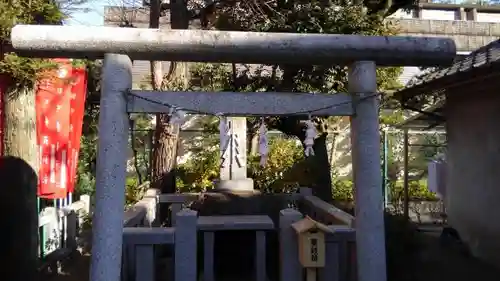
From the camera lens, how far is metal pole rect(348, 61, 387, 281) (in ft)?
14.8

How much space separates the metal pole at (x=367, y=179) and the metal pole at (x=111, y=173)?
214 centimetres

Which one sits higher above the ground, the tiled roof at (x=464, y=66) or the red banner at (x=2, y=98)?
the tiled roof at (x=464, y=66)

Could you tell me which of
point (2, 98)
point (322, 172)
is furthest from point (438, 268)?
point (2, 98)

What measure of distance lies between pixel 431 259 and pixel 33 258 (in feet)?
20.5

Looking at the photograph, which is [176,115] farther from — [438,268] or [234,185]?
[438,268]

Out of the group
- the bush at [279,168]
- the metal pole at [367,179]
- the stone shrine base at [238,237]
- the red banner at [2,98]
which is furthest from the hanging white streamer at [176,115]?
the bush at [279,168]

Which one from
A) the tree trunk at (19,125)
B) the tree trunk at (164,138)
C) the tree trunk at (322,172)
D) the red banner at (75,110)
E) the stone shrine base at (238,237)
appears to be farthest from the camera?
the tree trunk at (322,172)

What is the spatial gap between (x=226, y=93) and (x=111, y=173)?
1.25 m

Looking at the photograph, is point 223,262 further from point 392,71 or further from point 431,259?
point 392,71

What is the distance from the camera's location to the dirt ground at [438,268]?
7152mm

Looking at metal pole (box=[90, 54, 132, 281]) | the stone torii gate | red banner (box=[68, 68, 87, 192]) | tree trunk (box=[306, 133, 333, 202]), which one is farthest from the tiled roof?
red banner (box=[68, 68, 87, 192])

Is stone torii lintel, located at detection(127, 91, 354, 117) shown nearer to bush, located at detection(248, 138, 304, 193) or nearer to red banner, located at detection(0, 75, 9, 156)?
red banner, located at detection(0, 75, 9, 156)

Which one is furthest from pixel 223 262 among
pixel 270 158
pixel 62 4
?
pixel 270 158

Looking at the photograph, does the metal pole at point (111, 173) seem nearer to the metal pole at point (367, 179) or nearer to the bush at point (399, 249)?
the metal pole at point (367, 179)
